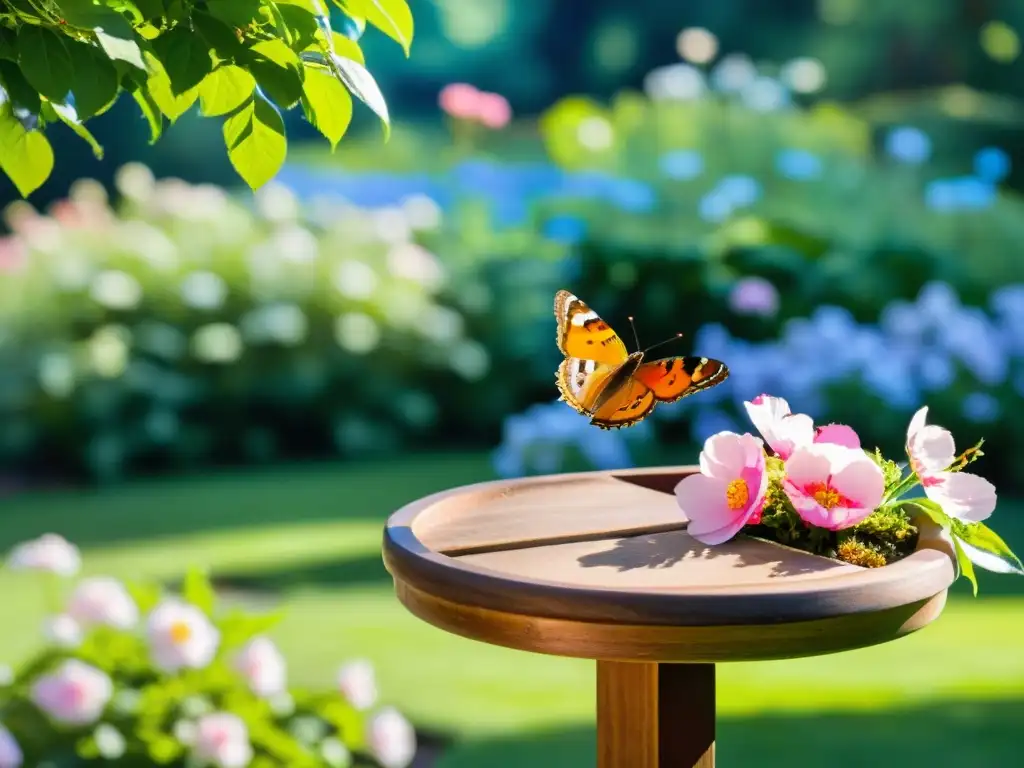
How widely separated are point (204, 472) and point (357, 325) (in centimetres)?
109

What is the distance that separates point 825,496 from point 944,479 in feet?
0.73

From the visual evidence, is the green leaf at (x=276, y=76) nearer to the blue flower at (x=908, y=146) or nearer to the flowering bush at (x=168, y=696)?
the flowering bush at (x=168, y=696)

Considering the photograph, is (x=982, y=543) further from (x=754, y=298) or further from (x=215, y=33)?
(x=754, y=298)

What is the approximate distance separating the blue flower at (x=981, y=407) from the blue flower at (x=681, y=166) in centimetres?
238

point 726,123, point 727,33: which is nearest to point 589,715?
point 726,123

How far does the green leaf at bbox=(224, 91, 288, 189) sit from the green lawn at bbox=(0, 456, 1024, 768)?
2.19m

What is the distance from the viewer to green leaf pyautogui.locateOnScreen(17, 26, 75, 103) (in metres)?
1.74

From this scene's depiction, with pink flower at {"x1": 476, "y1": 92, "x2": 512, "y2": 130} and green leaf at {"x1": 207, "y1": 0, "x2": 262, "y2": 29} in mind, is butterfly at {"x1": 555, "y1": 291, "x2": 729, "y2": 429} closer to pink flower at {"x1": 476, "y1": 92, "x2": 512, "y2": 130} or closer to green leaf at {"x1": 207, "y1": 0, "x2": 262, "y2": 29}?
green leaf at {"x1": 207, "y1": 0, "x2": 262, "y2": 29}

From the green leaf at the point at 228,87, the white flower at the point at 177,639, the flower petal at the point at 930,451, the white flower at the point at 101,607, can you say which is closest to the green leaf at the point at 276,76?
the green leaf at the point at 228,87

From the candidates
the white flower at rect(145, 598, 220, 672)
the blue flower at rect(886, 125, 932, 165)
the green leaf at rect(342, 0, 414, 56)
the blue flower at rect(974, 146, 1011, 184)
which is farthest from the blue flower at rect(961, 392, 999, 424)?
the green leaf at rect(342, 0, 414, 56)

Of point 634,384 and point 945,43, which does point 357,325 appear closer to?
point 634,384

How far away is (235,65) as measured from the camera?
1.90 m

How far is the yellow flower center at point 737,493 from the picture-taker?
2244 mm

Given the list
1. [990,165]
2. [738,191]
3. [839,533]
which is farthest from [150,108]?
[990,165]
